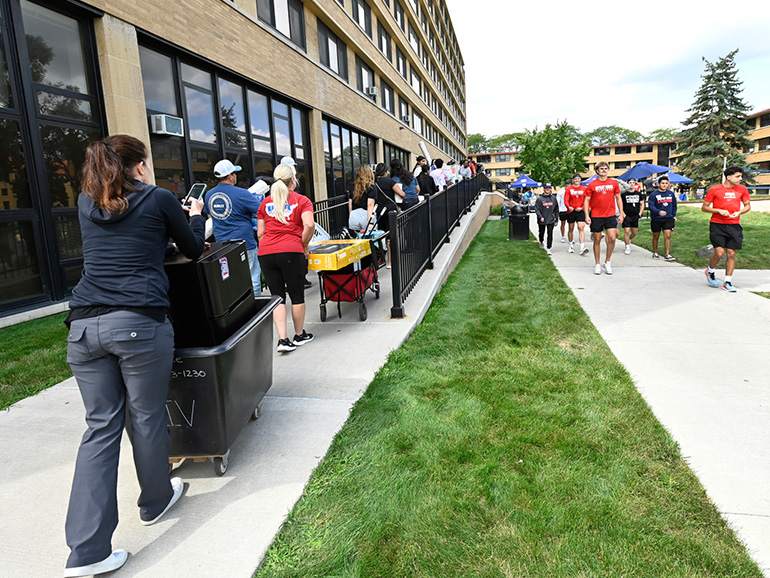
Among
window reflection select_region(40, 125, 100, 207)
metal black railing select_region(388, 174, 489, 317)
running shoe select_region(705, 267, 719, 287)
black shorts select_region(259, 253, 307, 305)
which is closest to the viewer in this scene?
black shorts select_region(259, 253, 307, 305)

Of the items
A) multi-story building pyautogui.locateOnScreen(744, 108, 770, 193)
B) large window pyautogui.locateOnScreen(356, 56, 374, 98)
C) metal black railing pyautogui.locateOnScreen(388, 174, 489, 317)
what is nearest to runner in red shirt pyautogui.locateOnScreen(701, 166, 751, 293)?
metal black railing pyautogui.locateOnScreen(388, 174, 489, 317)

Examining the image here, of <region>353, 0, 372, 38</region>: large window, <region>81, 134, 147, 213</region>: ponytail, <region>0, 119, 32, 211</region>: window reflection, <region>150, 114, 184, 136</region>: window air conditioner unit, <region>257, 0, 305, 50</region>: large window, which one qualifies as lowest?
<region>81, 134, 147, 213</region>: ponytail

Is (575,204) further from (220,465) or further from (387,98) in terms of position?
(387,98)

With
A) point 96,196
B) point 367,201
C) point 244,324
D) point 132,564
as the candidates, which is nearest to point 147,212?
point 96,196

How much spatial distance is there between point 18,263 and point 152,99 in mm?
3457

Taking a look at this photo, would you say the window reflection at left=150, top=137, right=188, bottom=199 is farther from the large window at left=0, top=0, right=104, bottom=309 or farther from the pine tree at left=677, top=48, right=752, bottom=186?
the pine tree at left=677, top=48, right=752, bottom=186

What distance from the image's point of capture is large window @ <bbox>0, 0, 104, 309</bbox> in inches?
243

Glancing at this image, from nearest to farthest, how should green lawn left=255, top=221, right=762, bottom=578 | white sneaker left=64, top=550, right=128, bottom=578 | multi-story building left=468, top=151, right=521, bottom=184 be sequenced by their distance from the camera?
white sneaker left=64, top=550, right=128, bottom=578, green lawn left=255, top=221, right=762, bottom=578, multi-story building left=468, top=151, right=521, bottom=184

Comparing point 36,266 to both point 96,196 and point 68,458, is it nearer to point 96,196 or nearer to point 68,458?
point 68,458

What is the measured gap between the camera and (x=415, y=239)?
24.3 ft

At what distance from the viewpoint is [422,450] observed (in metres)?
3.07

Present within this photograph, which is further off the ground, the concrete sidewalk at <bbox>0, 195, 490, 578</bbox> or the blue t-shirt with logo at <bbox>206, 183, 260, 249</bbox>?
the blue t-shirt with logo at <bbox>206, 183, 260, 249</bbox>

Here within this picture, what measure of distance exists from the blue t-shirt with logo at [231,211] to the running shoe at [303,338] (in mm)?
1227

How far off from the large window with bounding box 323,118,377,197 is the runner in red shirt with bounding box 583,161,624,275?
8330 mm
